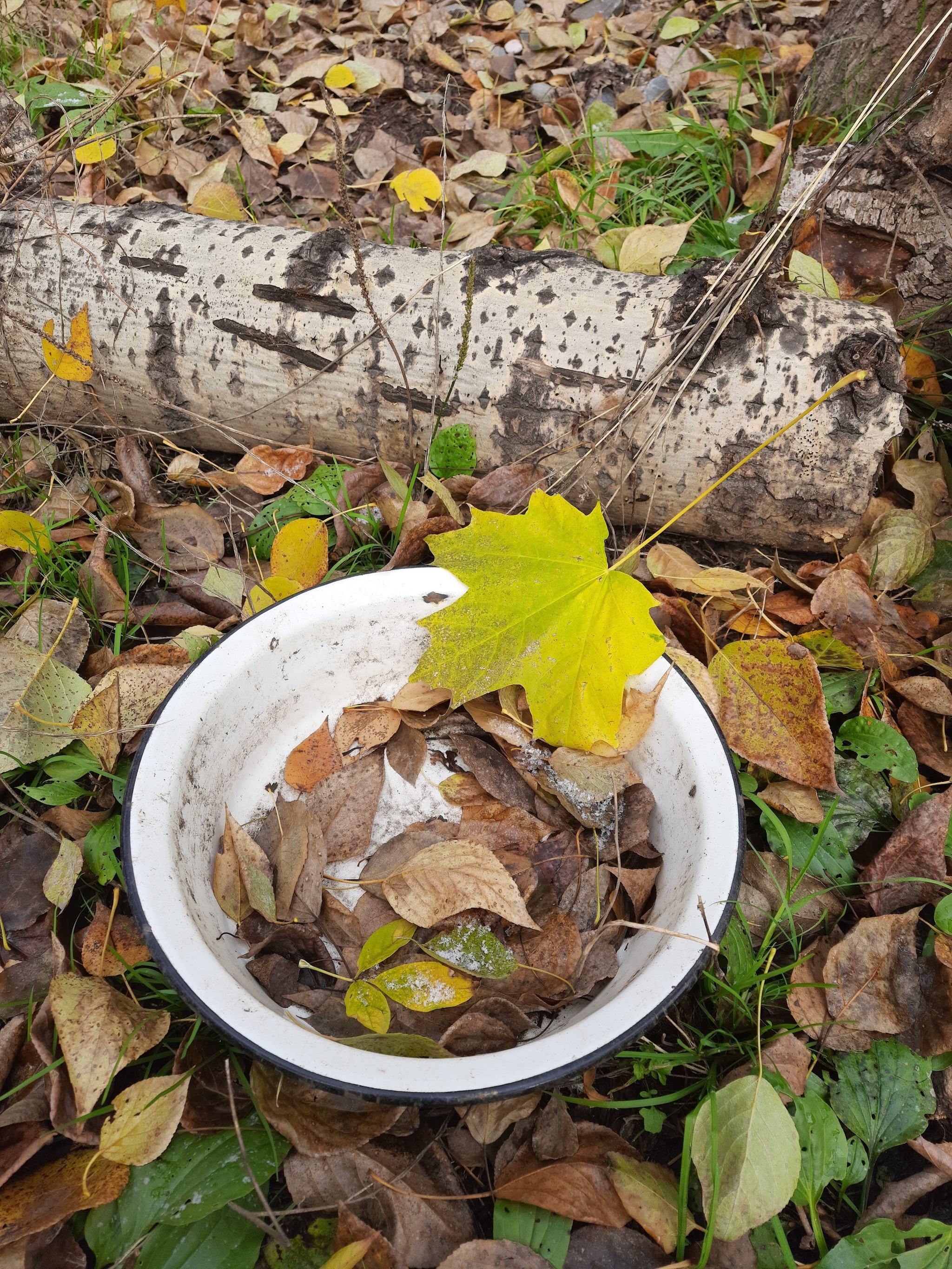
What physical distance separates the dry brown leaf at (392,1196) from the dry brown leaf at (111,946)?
382mm

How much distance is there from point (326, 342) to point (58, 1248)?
156 cm

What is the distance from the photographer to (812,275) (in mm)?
1830

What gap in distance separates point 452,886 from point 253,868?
312 mm

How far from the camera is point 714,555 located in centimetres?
174

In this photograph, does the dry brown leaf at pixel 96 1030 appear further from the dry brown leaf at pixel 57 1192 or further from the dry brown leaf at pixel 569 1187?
the dry brown leaf at pixel 569 1187

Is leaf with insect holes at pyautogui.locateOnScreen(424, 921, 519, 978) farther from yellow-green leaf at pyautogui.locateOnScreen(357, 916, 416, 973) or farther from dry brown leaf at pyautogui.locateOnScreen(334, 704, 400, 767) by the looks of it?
dry brown leaf at pyautogui.locateOnScreen(334, 704, 400, 767)

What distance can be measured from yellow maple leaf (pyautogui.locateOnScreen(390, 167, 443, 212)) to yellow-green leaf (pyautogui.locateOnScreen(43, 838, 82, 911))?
6.66ft

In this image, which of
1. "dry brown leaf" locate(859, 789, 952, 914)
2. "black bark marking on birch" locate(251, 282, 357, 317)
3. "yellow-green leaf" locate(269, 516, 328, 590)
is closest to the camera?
"dry brown leaf" locate(859, 789, 952, 914)

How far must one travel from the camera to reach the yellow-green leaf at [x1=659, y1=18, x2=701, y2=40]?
2777 millimetres

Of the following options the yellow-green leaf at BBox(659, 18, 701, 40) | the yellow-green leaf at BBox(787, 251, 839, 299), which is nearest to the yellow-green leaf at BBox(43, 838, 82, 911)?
the yellow-green leaf at BBox(787, 251, 839, 299)

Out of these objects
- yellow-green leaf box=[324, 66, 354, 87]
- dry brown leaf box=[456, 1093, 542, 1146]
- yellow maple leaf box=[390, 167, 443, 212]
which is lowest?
dry brown leaf box=[456, 1093, 542, 1146]

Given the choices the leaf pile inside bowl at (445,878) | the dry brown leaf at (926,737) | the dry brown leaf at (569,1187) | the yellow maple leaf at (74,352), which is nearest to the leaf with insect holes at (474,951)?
the leaf pile inside bowl at (445,878)

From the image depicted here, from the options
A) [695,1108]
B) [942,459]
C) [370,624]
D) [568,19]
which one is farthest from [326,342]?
[568,19]

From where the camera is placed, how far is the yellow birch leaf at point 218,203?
89.9 inches
